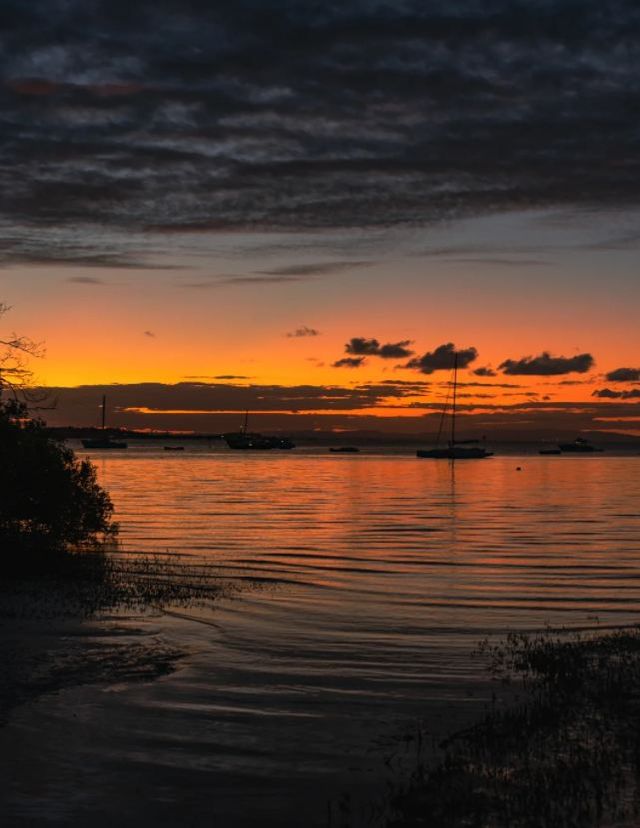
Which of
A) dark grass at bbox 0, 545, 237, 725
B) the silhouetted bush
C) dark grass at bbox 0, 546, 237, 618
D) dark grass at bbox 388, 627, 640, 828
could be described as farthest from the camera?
the silhouetted bush

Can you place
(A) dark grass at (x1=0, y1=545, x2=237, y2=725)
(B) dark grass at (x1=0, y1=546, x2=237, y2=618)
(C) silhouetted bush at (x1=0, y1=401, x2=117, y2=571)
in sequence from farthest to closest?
(C) silhouetted bush at (x1=0, y1=401, x2=117, y2=571)
(B) dark grass at (x1=0, y1=546, x2=237, y2=618)
(A) dark grass at (x1=0, y1=545, x2=237, y2=725)

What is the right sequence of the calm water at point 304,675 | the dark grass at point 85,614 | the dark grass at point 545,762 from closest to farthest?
the dark grass at point 545,762 → the calm water at point 304,675 → the dark grass at point 85,614

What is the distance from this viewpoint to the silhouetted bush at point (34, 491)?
31.5 m

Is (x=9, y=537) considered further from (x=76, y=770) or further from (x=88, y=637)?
(x=76, y=770)

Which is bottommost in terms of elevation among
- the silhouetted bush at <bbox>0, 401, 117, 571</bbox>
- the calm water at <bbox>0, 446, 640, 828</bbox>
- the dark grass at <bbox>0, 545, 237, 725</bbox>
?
the calm water at <bbox>0, 446, 640, 828</bbox>

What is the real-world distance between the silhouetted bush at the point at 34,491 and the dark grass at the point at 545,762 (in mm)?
19193

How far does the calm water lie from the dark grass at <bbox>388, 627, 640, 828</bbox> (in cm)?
74

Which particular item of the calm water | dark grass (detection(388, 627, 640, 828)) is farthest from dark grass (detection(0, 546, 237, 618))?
dark grass (detection(388, 627, 640, 828))

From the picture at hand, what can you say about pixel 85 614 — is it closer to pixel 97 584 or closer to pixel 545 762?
pixel 97 584

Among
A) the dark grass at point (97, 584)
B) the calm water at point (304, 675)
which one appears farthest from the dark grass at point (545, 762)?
the dark grass at point (97, 584)

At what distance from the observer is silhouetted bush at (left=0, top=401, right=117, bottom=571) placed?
31516 mm

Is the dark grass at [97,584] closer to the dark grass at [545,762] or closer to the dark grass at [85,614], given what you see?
the dark grass at [85,614]

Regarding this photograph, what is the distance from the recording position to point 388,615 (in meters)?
26.4

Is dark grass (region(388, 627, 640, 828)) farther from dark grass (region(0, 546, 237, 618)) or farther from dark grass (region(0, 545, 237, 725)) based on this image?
dark grass (region(0, 546, 237, 618))
